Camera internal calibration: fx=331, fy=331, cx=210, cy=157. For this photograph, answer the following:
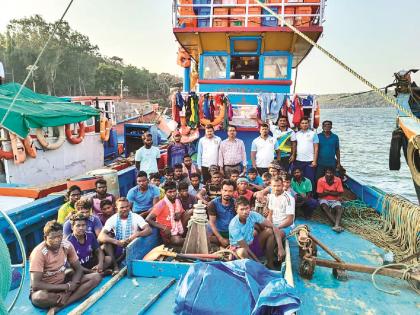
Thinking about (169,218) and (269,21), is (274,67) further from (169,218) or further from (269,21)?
(169,218)

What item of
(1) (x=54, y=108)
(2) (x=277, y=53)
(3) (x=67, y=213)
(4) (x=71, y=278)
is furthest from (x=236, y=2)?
(4) (x=71, y=278)

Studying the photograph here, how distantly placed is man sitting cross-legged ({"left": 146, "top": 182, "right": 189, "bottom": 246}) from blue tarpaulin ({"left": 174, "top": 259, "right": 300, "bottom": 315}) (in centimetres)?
204

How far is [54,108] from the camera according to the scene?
366 inches

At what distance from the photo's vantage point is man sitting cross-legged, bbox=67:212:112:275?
431 centimetres

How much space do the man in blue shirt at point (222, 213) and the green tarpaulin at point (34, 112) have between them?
205 inches

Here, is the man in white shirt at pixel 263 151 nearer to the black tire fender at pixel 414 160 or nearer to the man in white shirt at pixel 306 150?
the man in white shirt at pixel 306 150

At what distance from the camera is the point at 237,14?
386 inches

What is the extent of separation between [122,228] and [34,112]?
5020 mm

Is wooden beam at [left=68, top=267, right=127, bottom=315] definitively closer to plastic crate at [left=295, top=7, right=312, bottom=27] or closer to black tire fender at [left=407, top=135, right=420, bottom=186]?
black tire fender at [left=407, top=135, right=420, bottom=186]

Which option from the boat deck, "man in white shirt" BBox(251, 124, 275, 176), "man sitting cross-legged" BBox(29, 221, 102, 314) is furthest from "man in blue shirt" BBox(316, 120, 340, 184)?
"man sitting cross-legged" BBox(29, 221, 102, 314)

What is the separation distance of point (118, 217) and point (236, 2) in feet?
25.0

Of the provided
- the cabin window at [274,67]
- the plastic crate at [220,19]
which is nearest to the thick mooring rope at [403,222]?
the cabin window at [274,67]

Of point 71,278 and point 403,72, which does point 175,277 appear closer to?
point 71,278

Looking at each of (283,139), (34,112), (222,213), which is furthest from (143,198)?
(34,112)
